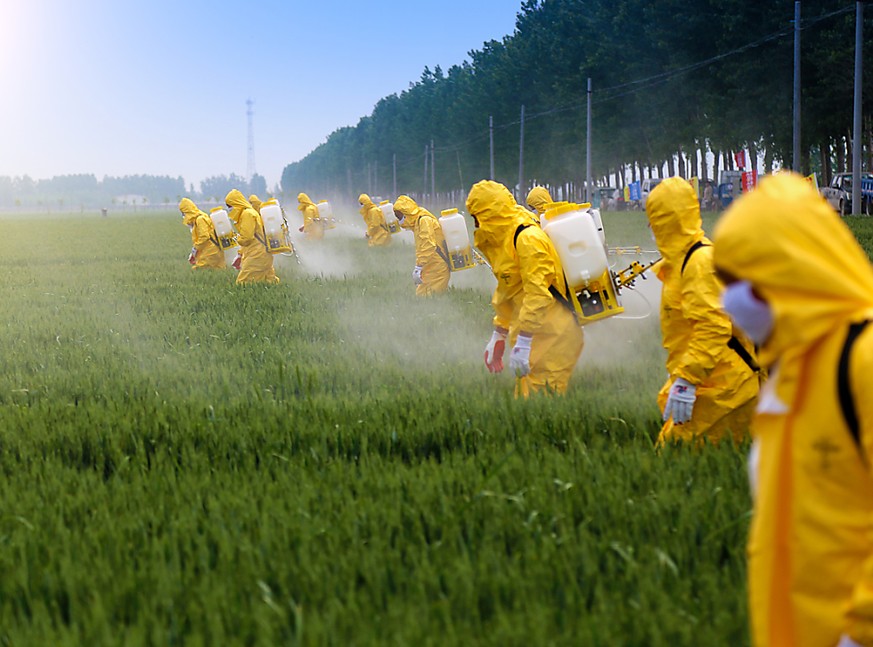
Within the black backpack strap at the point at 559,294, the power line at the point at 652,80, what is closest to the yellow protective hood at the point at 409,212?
the black backpack strap at the point at 559,294

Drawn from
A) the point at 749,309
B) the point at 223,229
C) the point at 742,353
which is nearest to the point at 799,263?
the point at 749,309

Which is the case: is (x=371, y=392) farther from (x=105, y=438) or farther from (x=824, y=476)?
(x=824, y=476)

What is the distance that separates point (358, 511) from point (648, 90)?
5375 cm

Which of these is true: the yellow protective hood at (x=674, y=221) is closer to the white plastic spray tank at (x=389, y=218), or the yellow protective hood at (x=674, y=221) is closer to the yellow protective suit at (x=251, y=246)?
the yellow protective suit at (x=251, y=246)

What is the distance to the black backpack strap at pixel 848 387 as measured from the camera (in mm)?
2270

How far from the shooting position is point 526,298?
7590 mm

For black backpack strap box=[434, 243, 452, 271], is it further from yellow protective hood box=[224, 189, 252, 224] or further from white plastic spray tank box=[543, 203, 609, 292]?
white plastic spray tank box=[543, 203, 609, 292]

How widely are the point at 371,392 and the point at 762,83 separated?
4075cm

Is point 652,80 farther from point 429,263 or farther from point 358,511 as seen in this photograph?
point 358,511

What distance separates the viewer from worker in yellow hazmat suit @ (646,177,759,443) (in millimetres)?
5520

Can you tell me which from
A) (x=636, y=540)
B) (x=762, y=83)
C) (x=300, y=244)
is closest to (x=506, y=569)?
(x=636, y=540)

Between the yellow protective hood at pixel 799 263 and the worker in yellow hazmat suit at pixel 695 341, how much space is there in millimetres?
3211

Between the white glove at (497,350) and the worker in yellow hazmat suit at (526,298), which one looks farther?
the white glove at (497,350)

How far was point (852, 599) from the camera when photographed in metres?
2.39
